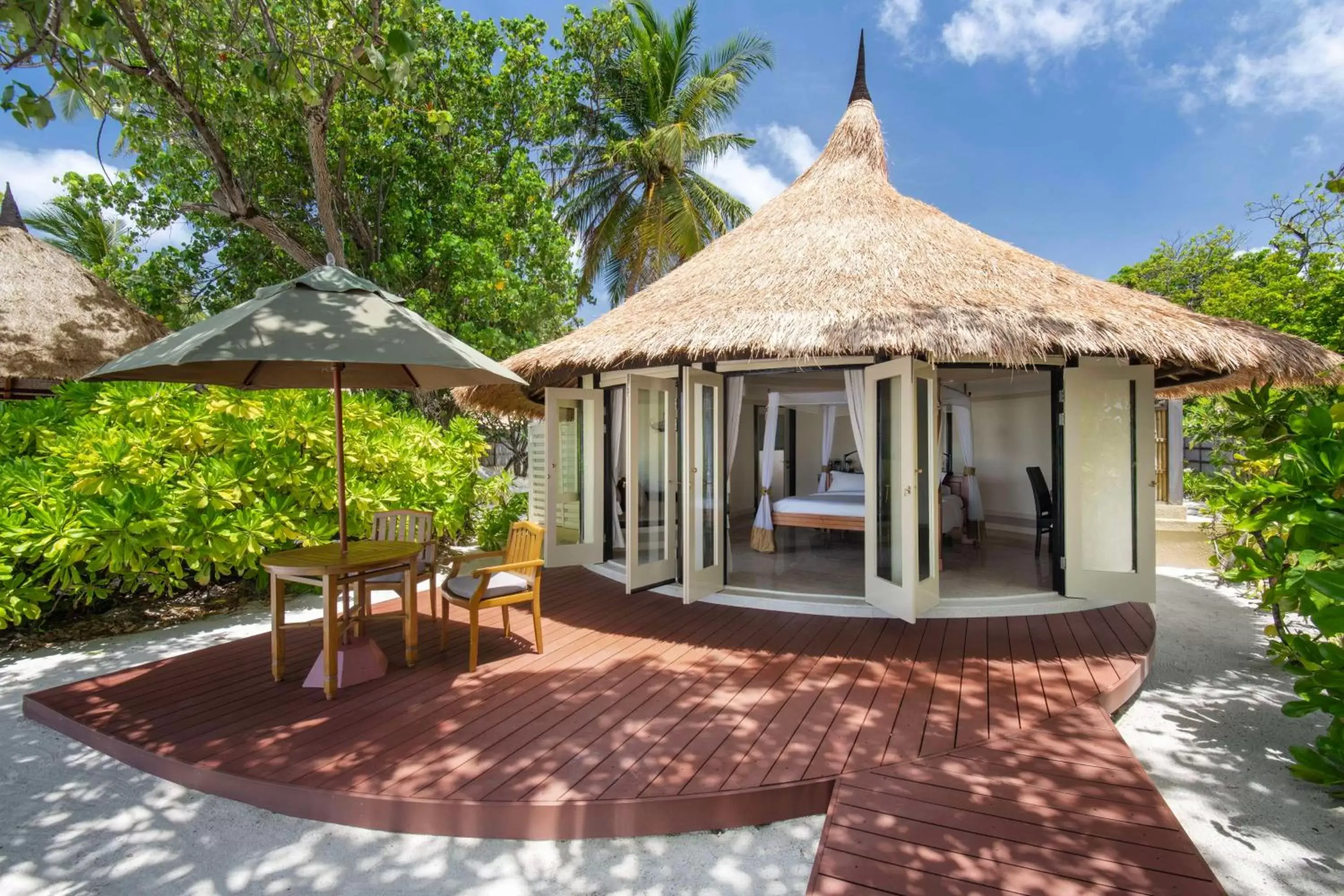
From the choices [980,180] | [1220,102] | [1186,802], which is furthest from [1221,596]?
[1220,102]

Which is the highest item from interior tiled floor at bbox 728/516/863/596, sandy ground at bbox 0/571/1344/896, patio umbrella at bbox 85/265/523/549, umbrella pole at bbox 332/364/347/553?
patio umbrella at bbox 85/265/523/549

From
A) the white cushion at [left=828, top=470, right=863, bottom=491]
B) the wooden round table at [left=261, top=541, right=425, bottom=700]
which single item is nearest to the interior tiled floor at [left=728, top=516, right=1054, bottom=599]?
the white cushion at [left=828, top=470, right=863, bottom=491]

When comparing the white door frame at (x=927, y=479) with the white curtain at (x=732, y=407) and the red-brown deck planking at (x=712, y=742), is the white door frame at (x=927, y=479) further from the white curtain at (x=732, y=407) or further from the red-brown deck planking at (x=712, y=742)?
the white curtain at (x=732, y=407)

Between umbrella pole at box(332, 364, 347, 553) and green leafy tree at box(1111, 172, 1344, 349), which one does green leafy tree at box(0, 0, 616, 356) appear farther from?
green leafy tree at box(1111, 172, 1344, 349)

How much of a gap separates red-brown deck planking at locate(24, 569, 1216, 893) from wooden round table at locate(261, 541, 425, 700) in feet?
0.55

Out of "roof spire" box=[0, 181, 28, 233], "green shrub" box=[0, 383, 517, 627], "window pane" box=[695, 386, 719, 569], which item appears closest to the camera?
"green shrub" box=[0, 383, 517, 627]

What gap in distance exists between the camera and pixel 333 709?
3115mm

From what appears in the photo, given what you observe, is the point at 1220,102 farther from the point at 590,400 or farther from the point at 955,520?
the point at 590,400

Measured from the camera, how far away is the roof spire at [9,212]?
28.7ft

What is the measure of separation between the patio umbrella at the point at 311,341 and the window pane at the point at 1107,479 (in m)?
4.65

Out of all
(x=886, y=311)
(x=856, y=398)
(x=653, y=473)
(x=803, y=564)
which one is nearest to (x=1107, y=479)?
(x=856, y=398)

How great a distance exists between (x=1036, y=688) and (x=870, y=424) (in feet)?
7.08

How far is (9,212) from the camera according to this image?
8.84 metres

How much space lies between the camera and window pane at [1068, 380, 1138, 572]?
4.94 m
